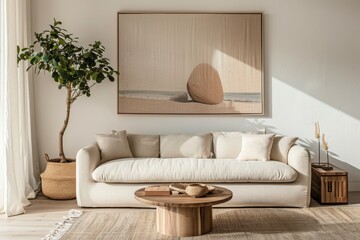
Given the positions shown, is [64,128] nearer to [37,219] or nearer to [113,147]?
[113,147]

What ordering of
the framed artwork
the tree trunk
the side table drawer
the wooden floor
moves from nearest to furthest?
the wooden floor < the side table drawer < the tree trunk < the framed artwork

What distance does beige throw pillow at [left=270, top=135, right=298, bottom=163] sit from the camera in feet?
16.9

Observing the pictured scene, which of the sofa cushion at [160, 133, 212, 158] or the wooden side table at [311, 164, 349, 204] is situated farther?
the sofa cushion at [160, 133, 212, 158]

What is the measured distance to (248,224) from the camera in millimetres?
4203

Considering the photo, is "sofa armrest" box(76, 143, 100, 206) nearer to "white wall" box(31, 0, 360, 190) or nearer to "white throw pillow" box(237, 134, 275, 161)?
"white wall" box(31, 0, 360, 190)

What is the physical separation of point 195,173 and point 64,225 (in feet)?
4.43

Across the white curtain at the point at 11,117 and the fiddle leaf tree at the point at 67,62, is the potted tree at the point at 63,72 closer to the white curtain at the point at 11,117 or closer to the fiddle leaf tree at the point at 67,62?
the fiddle leaf tree at the point at 67,62

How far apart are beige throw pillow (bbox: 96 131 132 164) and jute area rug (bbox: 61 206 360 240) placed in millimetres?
684

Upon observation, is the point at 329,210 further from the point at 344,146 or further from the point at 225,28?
the point at 225,28

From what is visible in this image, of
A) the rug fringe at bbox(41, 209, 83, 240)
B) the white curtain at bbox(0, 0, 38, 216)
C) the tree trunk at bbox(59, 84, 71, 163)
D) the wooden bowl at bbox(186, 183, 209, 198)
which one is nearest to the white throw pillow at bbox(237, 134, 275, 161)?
the wooden bowl at bbox(186, 183, 209, 198)

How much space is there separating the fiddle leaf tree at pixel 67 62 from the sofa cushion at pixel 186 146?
99cm

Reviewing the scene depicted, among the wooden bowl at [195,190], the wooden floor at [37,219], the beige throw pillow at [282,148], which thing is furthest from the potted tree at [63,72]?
the beige throw pillow at [282,148]

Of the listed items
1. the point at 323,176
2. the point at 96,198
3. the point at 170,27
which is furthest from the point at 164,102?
the point at 323,176

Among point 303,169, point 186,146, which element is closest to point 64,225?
point 186,146
